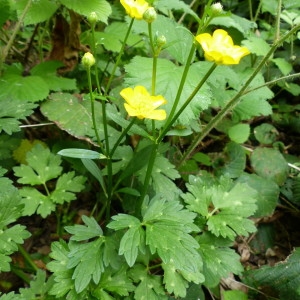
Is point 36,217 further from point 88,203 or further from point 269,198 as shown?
point 269,198

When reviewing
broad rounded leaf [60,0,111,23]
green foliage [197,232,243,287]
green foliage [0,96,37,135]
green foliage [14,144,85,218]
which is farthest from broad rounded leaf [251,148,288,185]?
green foliage [0,96,37,135]

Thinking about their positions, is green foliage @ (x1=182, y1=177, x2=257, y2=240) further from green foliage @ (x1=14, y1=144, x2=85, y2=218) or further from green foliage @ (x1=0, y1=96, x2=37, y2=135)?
green foliage @ (x1=0, y1=96, x2=37, y2=135)

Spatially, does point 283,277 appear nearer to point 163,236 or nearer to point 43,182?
point 163,236

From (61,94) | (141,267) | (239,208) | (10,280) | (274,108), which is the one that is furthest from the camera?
(274,108)

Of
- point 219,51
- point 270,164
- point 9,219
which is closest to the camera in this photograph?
point 219,51

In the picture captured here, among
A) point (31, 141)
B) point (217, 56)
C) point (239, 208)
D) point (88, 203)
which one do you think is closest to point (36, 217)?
point (88, 203)

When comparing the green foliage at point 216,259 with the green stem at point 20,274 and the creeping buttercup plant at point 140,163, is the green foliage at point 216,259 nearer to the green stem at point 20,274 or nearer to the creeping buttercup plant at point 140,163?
the creeping buttercup plant at point 140,163

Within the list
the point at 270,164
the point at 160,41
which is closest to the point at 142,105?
the point at 160,41
